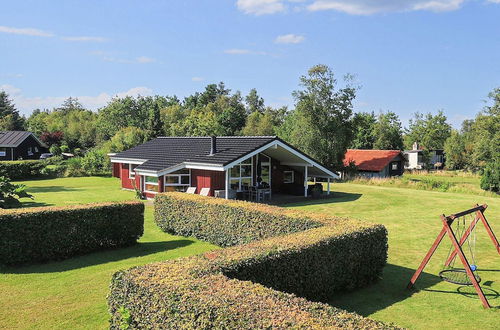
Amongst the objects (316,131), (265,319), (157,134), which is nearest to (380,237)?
(265,319)

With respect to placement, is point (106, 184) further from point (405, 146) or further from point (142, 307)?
point (405, 146)

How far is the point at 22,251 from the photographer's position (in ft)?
33.0

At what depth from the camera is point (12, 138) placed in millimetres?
47875

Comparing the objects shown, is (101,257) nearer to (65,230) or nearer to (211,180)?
(65,230)

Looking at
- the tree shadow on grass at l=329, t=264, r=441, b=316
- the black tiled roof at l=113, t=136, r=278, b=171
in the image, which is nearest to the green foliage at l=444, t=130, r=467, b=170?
the black tiled roof at l=113, t=136, r=278, b=171

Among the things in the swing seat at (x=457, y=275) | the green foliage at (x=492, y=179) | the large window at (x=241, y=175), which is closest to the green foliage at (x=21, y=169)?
the large window at (x=241, y=175)

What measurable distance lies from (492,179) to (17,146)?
4802 centimetres

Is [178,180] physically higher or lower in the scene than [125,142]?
lower

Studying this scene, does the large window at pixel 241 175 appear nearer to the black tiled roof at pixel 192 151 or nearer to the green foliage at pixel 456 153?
the black tiled roof at pixel 192 151

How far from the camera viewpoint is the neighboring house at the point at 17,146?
1854 inches

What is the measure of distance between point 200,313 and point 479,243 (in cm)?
1171

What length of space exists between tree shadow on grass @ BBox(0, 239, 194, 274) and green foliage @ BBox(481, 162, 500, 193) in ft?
79.8

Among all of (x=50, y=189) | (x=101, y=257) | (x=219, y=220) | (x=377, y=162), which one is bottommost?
(x=101, y=257)

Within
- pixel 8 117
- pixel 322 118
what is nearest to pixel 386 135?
pixel 322 118
